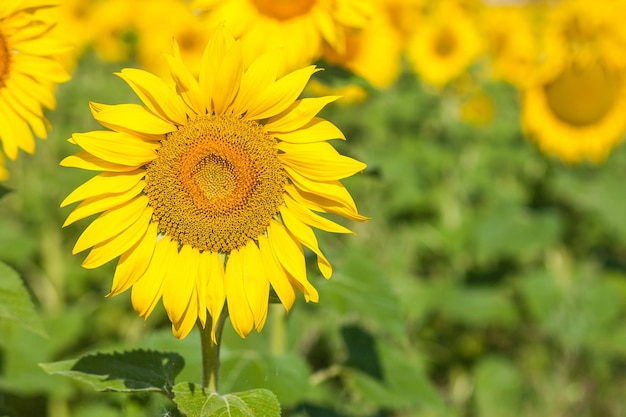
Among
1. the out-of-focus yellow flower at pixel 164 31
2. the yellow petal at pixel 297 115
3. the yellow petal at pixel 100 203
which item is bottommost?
the yellow petal at pixel 100 203

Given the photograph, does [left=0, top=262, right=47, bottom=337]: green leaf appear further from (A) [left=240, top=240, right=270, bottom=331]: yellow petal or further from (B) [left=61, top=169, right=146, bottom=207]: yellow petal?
(A) [left=240, top=240, right=270, bottom=331]: yellow petal

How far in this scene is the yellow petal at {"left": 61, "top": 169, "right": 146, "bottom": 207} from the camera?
1565 millimetres

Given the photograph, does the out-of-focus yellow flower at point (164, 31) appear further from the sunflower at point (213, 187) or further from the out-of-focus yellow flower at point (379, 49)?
the sunflower at point (213, 187)

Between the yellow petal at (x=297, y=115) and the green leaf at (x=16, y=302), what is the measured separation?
2.18ft

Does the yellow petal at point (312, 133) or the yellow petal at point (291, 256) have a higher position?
the yellow petal at point (312, 133)

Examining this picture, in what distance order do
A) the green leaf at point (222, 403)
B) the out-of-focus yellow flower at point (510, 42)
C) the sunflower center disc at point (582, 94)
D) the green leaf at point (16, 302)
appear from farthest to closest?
the out-of-focus yellow flower at point (510, 42), the sunflower center disc at point (582, 94), the green leaf at point (16, 302), the green leaf at point (222, 403)

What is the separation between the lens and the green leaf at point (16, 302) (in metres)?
1.72

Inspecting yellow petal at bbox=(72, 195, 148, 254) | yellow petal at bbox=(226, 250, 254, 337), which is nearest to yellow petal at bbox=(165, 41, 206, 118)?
yellow petal at bbox=(72, 195, 148, 254)

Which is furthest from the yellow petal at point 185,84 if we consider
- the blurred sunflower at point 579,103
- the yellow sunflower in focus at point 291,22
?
the blurred sunflower at point 579,103

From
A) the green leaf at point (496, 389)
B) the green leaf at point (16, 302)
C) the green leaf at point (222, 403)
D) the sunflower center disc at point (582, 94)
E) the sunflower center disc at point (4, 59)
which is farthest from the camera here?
the sunflower center disc at point (582, 94)

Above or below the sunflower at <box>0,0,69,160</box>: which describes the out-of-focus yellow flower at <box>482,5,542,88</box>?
above

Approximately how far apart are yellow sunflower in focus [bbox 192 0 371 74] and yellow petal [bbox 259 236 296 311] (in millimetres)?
1040

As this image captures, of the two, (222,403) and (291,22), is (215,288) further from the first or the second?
(291,22)

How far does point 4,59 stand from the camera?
1.89 metres
